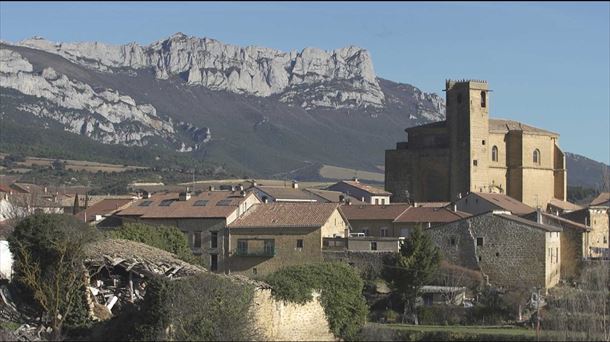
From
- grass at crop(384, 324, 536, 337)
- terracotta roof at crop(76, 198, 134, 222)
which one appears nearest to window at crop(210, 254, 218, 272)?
terracotta roof at crop(76, 198, 134, 222)

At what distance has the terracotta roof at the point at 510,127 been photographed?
84.9 metres

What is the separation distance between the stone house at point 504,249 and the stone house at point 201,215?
10.6 meters

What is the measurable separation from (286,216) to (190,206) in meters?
6.34

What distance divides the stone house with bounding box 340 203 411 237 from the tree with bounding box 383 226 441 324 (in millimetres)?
10127

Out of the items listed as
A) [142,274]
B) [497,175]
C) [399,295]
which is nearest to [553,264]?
[399,295]

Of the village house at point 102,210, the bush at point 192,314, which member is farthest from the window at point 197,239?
the bush at point 192,314

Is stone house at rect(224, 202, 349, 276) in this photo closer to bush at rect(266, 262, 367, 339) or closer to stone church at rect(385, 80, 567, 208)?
bush at rect(266, 262, 367, 339)

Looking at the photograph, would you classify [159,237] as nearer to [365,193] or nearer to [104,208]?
[104,208]

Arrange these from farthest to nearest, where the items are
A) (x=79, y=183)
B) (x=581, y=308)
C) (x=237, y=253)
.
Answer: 1. (x=79, y=183)
2. (x=237, y=253)
3. (x=581, y=308)

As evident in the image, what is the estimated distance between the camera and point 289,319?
41438 mm

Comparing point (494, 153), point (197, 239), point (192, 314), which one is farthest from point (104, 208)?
point (192, 314)

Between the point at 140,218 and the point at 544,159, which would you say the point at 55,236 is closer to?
the point at 140,218

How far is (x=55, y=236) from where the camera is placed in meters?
41.8

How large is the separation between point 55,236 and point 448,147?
45.5m
